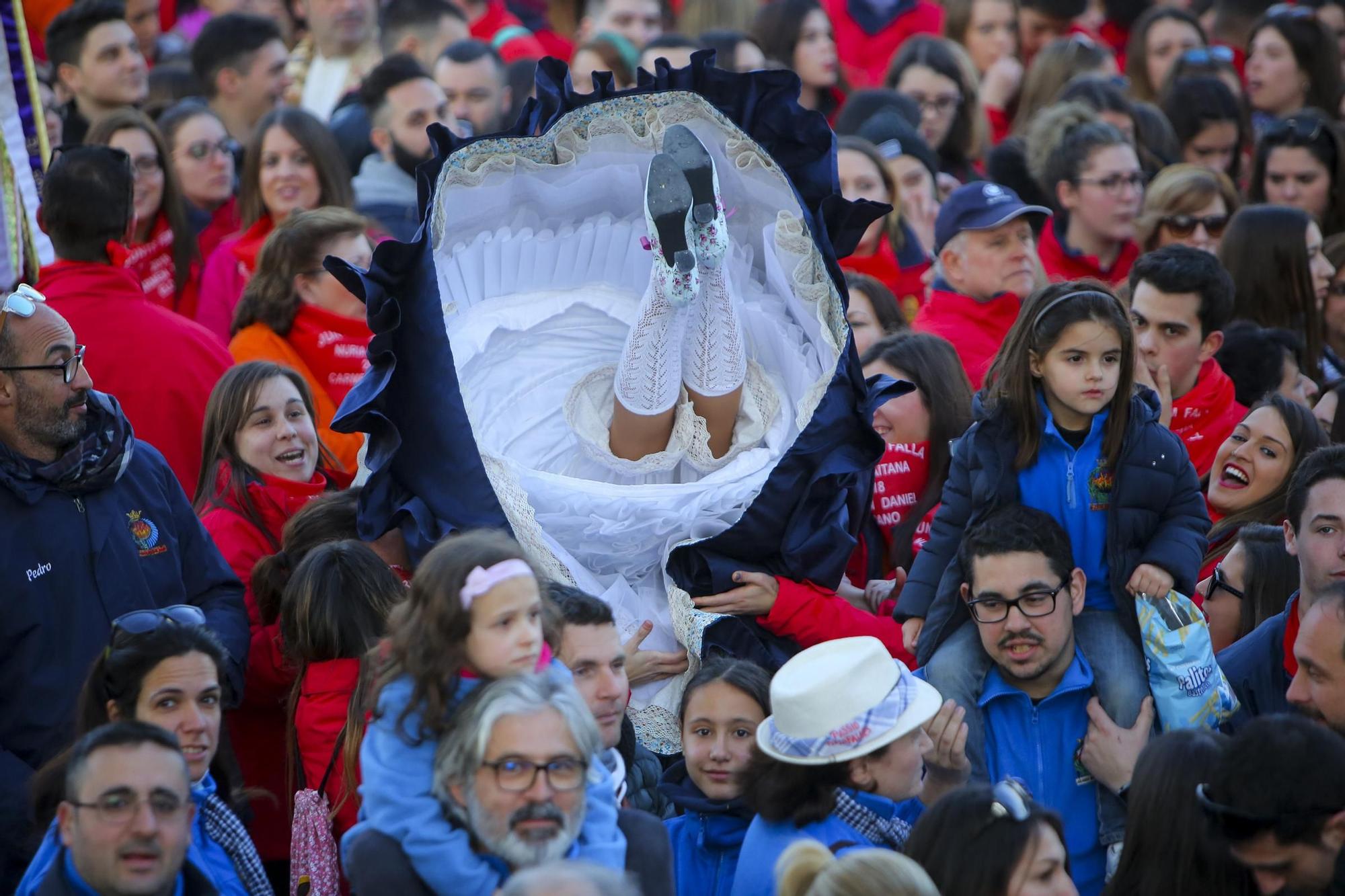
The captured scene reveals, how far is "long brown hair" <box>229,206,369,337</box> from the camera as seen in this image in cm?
581

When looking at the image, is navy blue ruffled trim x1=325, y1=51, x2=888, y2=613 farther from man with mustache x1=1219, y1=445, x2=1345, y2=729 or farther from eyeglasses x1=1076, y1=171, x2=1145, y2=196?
eyeglasses x1=1076, y1=171, x2=1145, y2=196

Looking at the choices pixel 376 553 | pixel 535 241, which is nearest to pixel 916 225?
pixel 535 241

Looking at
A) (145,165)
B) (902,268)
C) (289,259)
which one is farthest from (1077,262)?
(145,165)

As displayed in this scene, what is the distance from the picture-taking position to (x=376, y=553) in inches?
172

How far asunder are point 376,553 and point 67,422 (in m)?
0.80

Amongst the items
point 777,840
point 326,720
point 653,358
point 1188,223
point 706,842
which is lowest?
point 706,842

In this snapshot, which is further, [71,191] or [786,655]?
[71,191]

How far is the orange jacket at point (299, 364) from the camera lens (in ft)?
18.7

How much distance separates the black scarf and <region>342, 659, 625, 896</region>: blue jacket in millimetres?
1252

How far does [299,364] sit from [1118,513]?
2802mm

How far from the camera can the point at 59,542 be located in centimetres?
416

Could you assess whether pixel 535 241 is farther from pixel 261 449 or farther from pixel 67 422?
pixel 67 422

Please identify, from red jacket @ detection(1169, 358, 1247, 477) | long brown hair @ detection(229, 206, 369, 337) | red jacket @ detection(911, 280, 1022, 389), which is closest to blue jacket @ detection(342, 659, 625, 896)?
long brown hair @ detection(229, 206, 369, 337)

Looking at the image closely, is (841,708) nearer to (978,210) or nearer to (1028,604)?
(1028,604)
